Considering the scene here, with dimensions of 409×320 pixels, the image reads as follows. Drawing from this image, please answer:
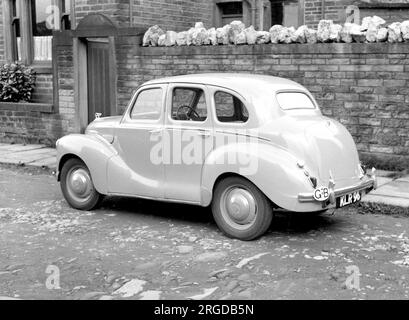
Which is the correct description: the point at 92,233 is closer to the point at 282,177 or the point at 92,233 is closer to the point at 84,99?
the point at 282,177

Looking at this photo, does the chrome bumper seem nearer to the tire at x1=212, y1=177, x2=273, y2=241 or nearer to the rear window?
the tire at x1=212, y1=177, x2=273, y2=241

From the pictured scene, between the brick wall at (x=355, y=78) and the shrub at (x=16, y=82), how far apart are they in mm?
5867

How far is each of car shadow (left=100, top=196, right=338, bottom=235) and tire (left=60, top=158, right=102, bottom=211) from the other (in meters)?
0.23

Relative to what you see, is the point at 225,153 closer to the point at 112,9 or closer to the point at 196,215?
the point at 196,215

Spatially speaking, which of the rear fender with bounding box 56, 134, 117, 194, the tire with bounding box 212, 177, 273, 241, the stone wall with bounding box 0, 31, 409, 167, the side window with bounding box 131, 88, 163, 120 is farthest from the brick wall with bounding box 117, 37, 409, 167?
the tire with bounding box 212, 177, 273, 241

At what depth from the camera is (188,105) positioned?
7.06m

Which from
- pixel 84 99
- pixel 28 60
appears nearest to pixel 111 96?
pixel 84 99

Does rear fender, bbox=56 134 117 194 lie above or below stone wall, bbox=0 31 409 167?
below

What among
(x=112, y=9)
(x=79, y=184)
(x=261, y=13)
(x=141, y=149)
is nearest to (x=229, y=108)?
(x=141, y=149)

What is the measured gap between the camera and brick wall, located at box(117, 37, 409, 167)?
947 centimetres

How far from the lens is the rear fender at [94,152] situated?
731 cm

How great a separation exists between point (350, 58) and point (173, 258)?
5.54 metres

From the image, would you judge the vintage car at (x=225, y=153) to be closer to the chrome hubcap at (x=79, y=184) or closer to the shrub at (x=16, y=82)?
→ the chrome hubcap at (x=79, y=184)

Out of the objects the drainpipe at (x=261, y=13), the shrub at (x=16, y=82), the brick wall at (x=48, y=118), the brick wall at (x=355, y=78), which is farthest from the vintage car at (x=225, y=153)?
the drainpipe at (x=261, y=13)
